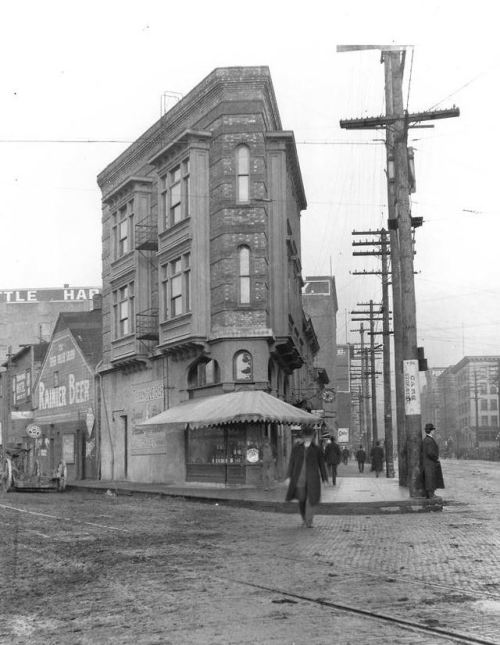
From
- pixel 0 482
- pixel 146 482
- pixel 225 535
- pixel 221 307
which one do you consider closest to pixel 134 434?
pixel 146 482

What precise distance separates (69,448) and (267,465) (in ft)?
60.2

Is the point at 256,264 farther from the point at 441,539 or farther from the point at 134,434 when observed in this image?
the point at 441,539

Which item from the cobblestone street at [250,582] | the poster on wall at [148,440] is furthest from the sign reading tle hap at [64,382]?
the cobblestone street at [250,582]

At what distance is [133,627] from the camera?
272 inches

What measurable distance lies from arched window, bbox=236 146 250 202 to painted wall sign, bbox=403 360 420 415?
1078cm

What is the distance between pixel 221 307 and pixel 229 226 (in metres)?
2.73

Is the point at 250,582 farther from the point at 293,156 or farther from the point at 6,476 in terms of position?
the point at 293,156

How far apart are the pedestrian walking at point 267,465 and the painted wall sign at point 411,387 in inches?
322

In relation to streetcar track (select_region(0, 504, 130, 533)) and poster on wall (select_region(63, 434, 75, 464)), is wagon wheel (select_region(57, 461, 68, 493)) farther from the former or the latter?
poster on wall (select_region(63, 434, 75, 464))

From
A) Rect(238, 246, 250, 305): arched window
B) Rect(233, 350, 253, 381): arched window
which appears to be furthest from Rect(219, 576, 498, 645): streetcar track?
Rect(238, 246, 250, 305): arched window

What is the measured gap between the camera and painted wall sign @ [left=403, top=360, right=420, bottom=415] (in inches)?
791

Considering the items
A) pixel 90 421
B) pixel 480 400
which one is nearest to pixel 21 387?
pixel 90 421

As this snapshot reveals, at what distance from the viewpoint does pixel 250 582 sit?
8883mm

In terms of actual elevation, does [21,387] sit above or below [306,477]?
above
